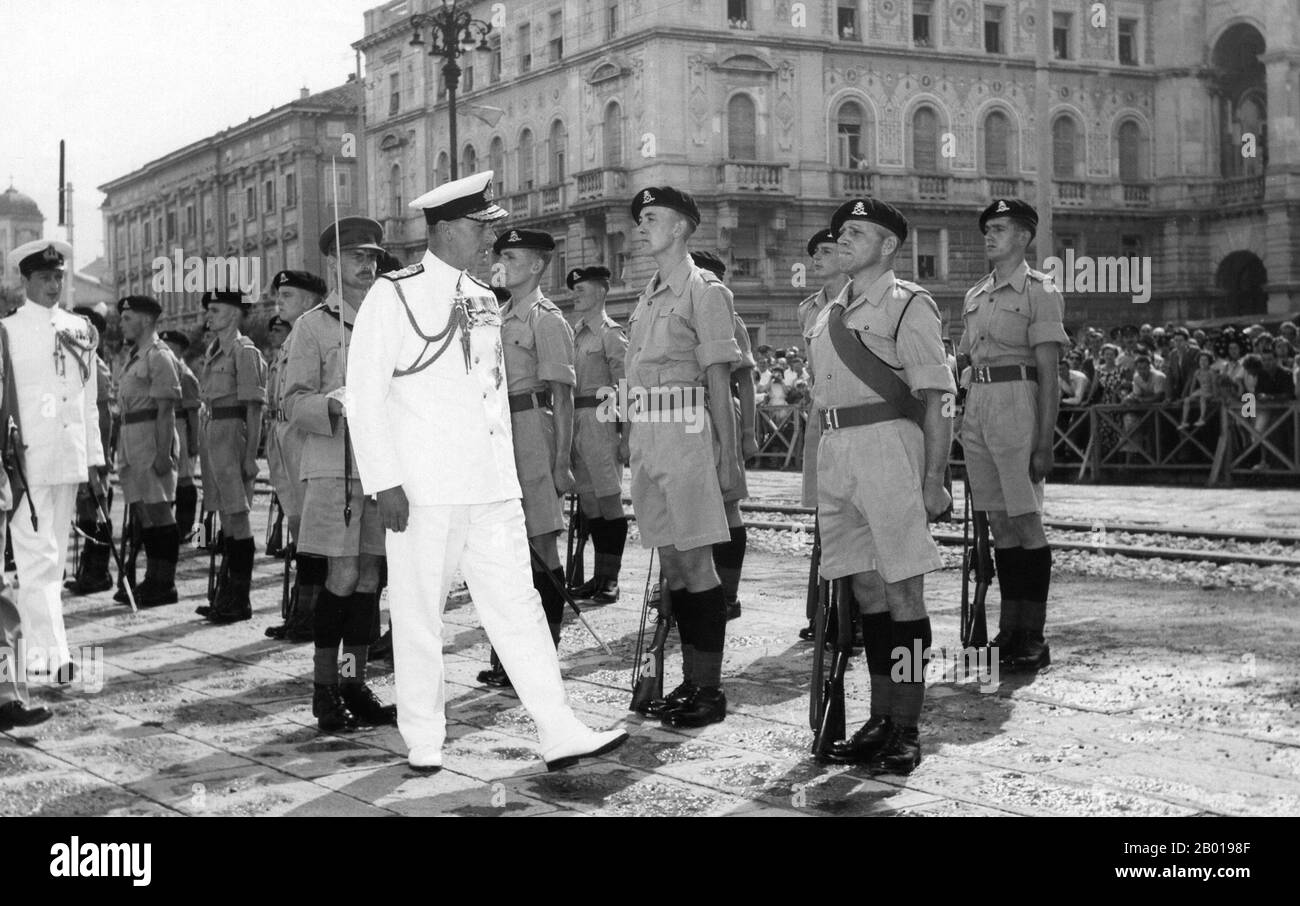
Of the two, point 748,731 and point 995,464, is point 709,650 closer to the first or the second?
point 748,731

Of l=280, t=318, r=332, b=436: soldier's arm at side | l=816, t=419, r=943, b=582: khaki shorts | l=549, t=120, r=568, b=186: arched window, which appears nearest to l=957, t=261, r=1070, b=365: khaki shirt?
l=816, t=419, r=943, b=582: khaki shorts

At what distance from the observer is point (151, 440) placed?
11.7 m

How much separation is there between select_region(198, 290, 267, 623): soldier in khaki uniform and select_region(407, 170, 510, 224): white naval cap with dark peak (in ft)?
16.7

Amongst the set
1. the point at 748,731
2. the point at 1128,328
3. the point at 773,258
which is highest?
the point at 773,258

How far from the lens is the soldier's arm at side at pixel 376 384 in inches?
238

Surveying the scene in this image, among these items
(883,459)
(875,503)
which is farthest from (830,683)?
(883,459)

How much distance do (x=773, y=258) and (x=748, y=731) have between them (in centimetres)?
4281

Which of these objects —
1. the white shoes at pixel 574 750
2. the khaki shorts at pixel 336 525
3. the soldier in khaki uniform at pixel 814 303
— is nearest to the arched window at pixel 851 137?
the soldier in khaki uniform at pixel 814 303

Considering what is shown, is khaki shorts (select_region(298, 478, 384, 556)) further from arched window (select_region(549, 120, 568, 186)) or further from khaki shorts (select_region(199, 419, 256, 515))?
arched window (select_region(549, 120, 568, 186))

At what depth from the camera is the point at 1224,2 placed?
53750mm

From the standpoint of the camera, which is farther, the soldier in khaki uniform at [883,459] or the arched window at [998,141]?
the arched window at [998,141]

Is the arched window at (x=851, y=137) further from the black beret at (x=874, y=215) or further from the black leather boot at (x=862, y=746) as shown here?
the black leather boot at (x=862, y=746)

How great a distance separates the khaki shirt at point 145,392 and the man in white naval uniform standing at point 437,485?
18.9 feet
